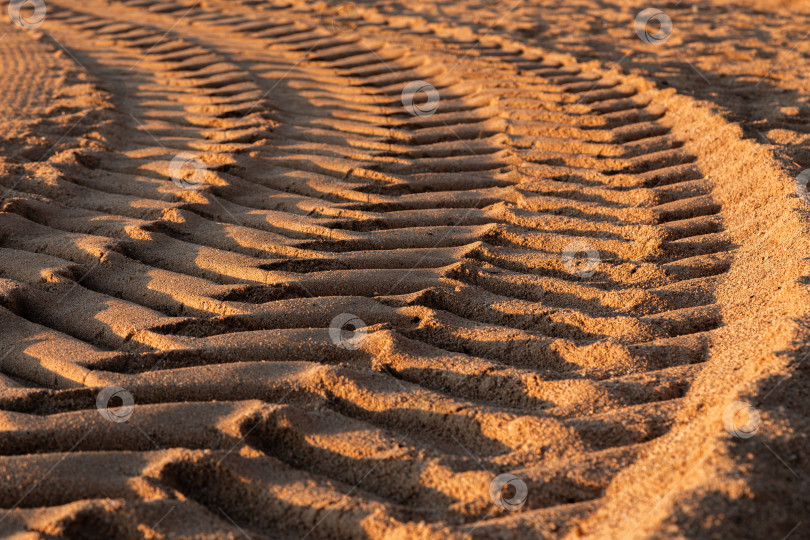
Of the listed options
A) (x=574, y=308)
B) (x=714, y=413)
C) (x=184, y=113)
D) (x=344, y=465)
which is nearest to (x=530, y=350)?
(x=574, y=308)

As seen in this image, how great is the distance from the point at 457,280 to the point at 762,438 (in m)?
1.14

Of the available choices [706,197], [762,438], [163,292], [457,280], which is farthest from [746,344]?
[163,292]

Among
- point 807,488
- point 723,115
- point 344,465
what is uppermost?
point 723,115

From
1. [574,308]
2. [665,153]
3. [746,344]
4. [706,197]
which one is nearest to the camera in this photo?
[746,344]

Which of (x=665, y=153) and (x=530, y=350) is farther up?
(x=665, y=153)

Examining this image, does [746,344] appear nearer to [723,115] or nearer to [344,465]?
[344,465]

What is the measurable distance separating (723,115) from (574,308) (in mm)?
1836

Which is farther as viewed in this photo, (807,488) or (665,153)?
(665,153)

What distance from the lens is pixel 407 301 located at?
2.31m

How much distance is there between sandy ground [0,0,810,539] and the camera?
5.12ft

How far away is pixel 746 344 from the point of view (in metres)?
1.96

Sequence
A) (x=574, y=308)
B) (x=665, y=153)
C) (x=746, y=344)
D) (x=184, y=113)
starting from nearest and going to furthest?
(x=746, y=344)
(x=574, y=308)
(x=665, y=153)
(x=184, y=113)

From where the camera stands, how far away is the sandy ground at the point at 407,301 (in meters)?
1.56

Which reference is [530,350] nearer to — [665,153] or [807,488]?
[807,488]
